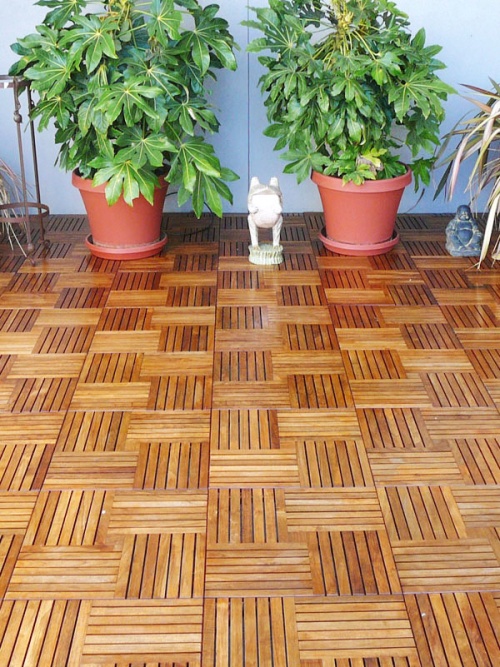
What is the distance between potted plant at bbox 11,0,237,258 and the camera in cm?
325

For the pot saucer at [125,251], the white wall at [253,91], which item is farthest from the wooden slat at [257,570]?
the white wall at [253,91]

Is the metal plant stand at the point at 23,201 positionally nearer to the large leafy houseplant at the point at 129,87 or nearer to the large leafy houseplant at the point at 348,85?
the large leafy houseplant at the point at 129,87

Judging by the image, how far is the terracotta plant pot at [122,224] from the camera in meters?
3.61

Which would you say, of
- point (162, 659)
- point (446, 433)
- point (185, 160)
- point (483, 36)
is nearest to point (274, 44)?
point (185, 160)

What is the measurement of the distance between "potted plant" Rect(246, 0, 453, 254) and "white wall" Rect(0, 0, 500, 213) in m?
0.44

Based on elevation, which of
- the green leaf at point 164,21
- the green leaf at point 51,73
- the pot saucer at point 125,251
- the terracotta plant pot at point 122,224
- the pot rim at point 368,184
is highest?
the green leaf at point 164,21


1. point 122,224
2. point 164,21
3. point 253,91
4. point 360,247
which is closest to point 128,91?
point 164,21

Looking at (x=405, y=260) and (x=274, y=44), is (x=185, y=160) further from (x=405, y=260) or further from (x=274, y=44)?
(x=405, y=260)

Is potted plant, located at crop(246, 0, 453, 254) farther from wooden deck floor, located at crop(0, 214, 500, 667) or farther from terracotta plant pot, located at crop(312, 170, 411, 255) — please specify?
wooden deck floor, located at crop(0, 214, 500, 667)

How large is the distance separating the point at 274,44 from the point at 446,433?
1.85 m

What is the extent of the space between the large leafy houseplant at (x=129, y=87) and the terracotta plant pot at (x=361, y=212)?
0.50m

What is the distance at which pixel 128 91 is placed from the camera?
3227 millimetres

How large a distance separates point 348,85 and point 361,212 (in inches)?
22.4

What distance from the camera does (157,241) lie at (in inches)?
150
